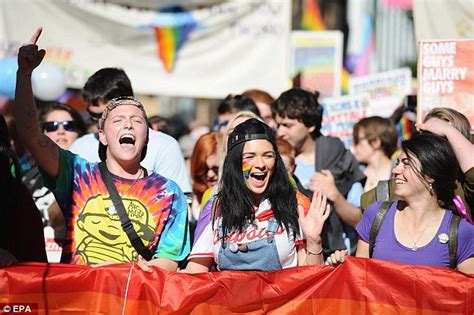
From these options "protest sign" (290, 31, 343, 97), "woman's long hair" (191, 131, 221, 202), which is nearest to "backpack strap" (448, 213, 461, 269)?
"woman's long hair" (191, 131, 221, 202)

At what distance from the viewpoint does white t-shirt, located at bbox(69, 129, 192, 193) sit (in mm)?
5633

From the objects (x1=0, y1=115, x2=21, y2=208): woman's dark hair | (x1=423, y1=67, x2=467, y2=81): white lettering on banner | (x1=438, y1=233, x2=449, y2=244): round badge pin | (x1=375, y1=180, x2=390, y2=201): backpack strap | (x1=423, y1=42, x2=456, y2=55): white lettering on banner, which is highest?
(x1=423, y1=42, x2=456, y2=55): white lettering on banner

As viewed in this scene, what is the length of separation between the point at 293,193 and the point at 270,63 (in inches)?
193

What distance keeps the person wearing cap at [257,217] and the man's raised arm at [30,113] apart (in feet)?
2.73

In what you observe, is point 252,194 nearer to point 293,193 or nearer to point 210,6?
point 293,193

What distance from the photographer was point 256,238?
15.5 feet

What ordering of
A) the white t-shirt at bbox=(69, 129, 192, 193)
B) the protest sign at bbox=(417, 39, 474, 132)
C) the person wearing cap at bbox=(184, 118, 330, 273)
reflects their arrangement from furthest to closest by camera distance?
the protest sign at bbox=(417, 39, 474, 132) < the white t-shirt at bbox=(69, 129, 192, 193) < the person wearing cap at bbox=(184, 118, 330, 273)

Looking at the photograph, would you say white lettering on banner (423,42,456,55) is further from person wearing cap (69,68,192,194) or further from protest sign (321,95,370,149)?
protest sign (321,95,370,149)

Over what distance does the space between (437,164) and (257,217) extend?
0.90 metres

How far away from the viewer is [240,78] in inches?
384

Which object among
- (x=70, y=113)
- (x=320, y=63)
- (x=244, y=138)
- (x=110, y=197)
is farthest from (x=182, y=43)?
(x=110, y=197)

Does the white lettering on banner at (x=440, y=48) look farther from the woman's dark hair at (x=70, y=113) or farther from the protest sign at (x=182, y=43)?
the protest sign at (x=182, y=43)

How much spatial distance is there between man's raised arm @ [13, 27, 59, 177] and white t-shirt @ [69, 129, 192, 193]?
0.98 m

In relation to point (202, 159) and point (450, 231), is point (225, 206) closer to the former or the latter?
point (450, 231)
